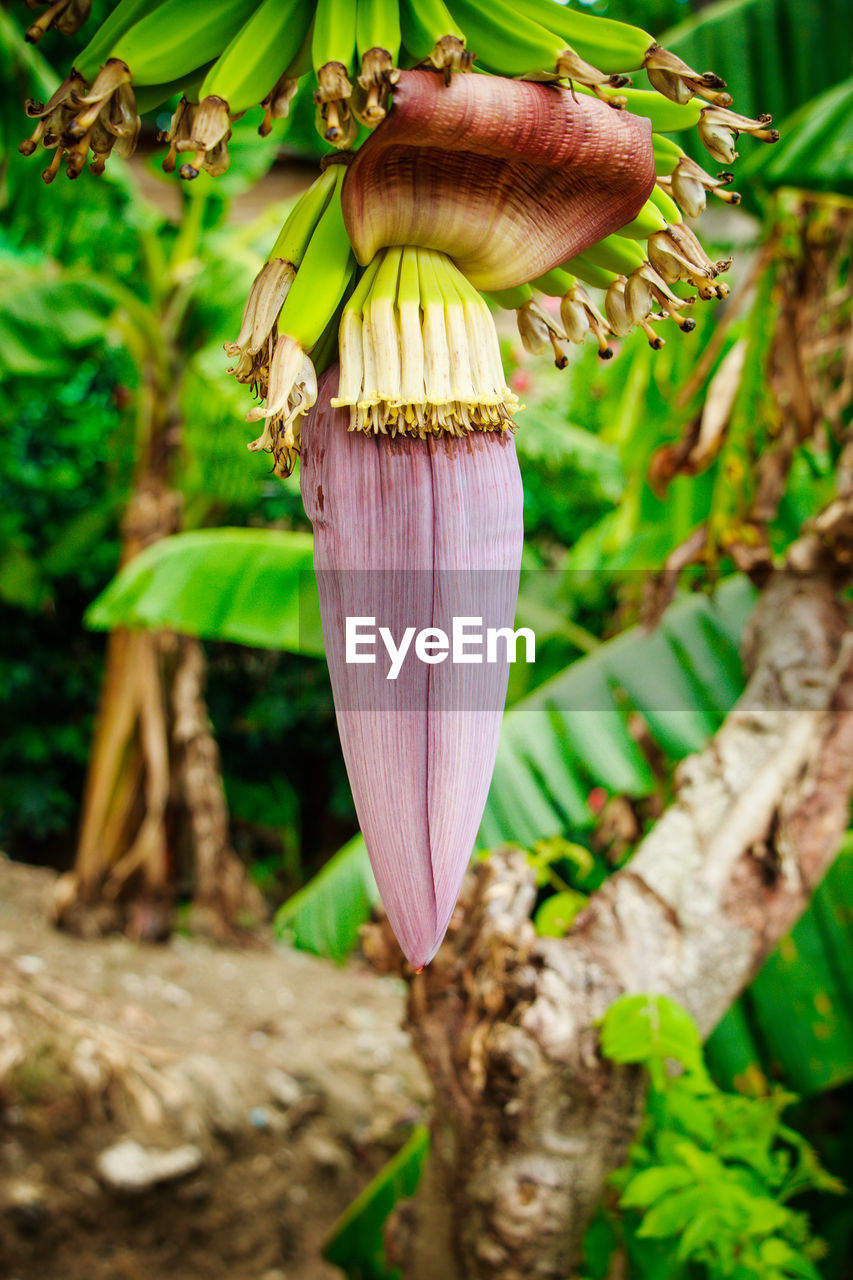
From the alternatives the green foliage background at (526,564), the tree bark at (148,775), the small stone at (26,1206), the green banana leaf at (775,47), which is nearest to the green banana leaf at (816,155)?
the green foliage background at (526,564)

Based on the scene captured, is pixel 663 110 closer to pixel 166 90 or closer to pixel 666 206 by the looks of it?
pixel 666 206

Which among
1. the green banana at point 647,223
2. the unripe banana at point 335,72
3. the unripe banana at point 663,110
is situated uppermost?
the unripe banana at point 663,110

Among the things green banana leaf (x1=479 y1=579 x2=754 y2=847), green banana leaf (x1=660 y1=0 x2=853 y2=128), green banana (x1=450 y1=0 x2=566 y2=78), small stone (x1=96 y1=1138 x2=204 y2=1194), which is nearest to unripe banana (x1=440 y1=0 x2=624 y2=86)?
green banana (x1=450 y1=0 x2=566 y2=78)

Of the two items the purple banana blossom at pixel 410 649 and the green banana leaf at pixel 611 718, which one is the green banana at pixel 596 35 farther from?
the green banana leaf at pixel 611 718

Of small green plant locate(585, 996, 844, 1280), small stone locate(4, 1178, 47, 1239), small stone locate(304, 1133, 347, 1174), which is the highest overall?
small green plant locate(585, 996, 844, 1280)

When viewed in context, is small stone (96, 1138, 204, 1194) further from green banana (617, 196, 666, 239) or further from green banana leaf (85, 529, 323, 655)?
green banana (617, 196, 666, 239)

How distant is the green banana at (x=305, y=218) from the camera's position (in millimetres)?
281

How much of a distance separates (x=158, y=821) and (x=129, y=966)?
16.9 inches

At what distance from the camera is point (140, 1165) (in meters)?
1.91

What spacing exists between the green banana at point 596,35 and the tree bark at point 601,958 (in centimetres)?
75

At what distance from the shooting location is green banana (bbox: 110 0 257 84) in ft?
0.87

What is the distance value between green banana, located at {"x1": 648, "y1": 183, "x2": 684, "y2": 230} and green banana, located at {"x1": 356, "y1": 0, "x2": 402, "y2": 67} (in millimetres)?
95

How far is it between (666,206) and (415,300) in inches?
4.1

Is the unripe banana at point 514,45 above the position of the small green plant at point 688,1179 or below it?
above
